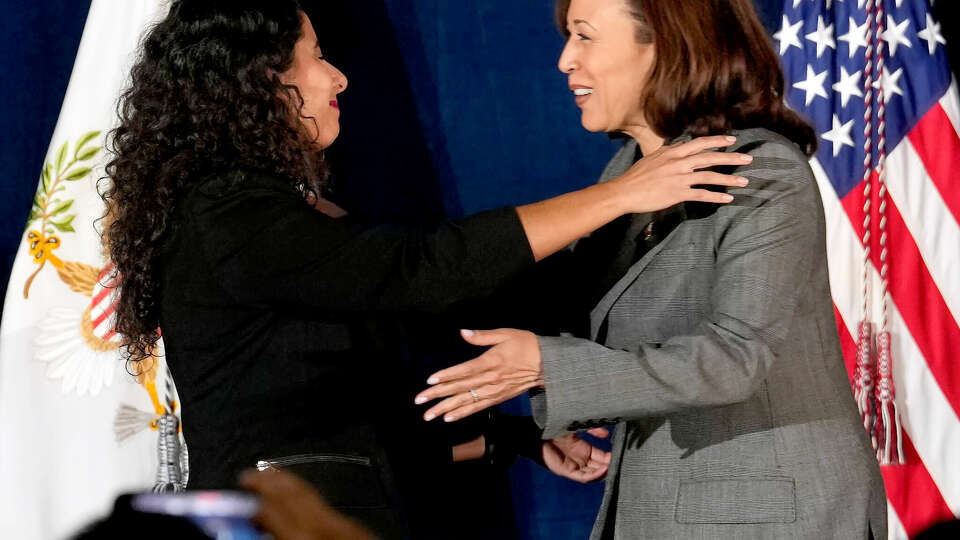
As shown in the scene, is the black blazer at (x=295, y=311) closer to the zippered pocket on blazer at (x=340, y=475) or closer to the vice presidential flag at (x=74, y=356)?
the zippered pocket on blazer at (x=340, y=475)

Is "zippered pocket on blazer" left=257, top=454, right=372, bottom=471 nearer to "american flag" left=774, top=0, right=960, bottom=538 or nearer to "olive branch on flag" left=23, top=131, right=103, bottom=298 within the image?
"olive branch on flag" left=23, top=131, right=103, bottom=298

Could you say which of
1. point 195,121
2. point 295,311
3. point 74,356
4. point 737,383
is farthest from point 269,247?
point 74,356

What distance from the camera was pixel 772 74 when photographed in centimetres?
158

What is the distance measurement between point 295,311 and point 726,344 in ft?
1.86

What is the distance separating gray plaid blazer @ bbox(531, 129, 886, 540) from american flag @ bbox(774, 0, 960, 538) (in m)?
0.85

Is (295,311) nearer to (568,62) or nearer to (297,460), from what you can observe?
(297,460)

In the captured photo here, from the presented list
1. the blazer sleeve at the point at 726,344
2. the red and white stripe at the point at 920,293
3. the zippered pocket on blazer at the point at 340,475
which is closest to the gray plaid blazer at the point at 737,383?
the blazer sleeve at the point at 726,344

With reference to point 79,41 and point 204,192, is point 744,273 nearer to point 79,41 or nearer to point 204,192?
point 204,192

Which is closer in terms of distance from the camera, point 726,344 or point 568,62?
point 726,344

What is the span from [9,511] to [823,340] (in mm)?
1487

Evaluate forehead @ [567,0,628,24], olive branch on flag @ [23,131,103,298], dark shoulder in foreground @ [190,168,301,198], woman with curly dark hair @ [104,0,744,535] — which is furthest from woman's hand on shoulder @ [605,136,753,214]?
olive branch on flag @ [23,131,103,298]

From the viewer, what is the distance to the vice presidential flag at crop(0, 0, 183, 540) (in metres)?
2.03

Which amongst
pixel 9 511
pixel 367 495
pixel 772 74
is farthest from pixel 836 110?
pixel 9 511

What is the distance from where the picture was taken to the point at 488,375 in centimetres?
137
